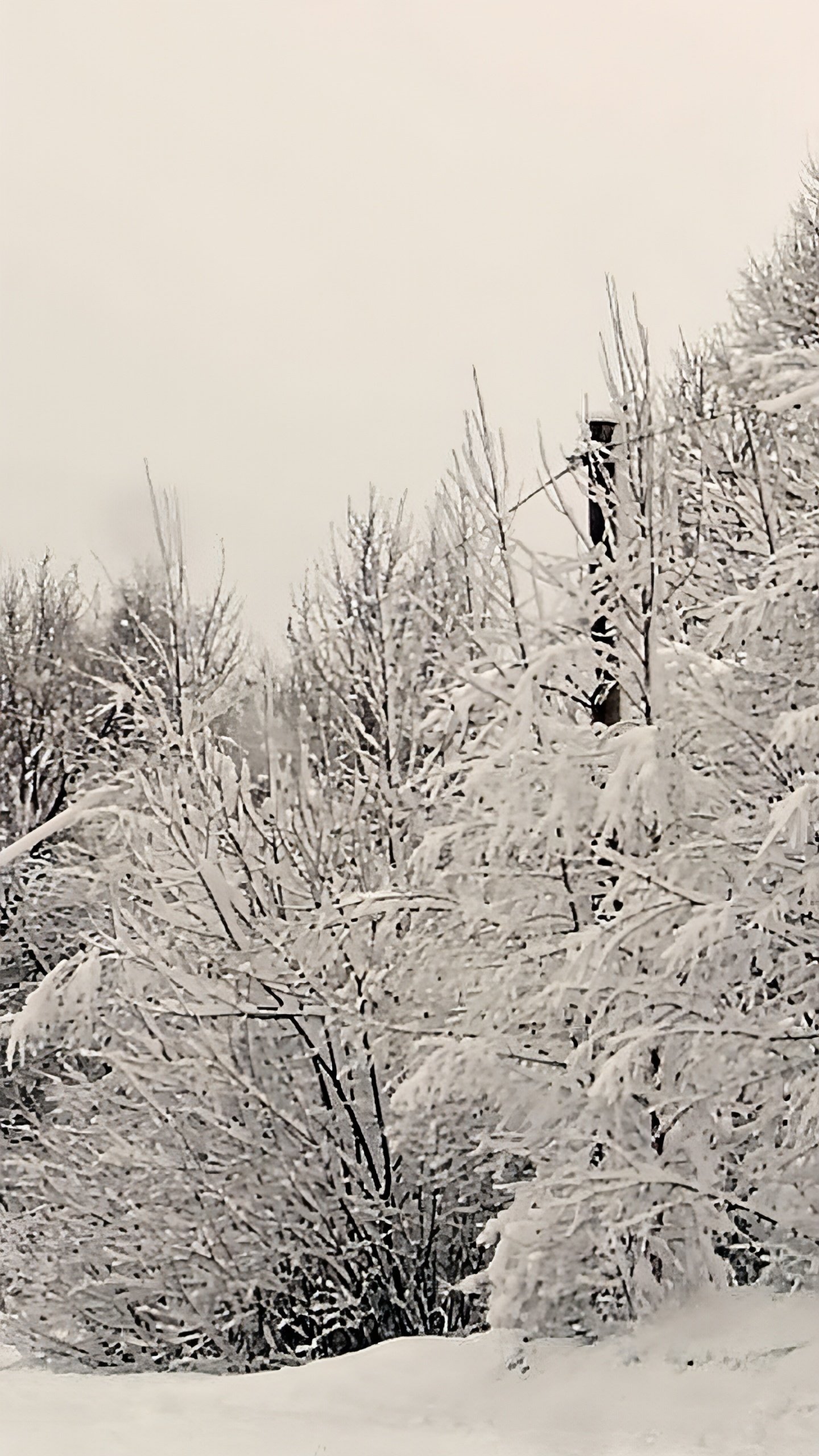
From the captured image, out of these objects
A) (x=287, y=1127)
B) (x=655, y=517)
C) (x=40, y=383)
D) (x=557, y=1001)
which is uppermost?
(x=40, y=383)

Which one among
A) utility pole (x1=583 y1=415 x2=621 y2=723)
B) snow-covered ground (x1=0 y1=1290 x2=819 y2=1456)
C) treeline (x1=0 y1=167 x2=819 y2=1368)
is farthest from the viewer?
utility pole (x1=583 y1=415 x2=621 y2=723)

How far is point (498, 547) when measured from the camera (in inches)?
315

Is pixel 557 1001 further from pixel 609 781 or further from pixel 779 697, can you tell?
pixel 779 697

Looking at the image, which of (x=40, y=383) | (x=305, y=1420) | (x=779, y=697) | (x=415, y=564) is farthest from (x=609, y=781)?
(x=415, y=564)

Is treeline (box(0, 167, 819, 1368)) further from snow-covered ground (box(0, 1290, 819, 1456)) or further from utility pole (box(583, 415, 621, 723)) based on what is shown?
snow-covered ground (box(0, 1290, 819, 1456))

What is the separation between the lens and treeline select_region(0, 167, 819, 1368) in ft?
20.7

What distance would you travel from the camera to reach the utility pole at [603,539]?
730cm

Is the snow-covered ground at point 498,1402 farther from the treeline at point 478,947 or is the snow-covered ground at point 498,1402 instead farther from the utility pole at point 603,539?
the utility pole at point 603,539

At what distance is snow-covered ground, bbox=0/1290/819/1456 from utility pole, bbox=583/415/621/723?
3.05 m

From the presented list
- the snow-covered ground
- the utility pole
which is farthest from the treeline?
the snow-covered ground

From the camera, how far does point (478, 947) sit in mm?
7645

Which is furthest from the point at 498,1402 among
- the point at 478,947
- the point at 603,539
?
the point at 603,539

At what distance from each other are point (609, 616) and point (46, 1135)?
23.0ft

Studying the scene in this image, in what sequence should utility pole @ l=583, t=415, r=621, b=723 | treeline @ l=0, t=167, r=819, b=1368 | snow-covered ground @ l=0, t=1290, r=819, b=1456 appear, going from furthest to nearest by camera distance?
utility pole @ l=583, t=415, r=621, b=723
treeline @ l=0, t=167, r=819, b=1368
snow-covered ground @ l=0, t=1290, r=819, b=1456
